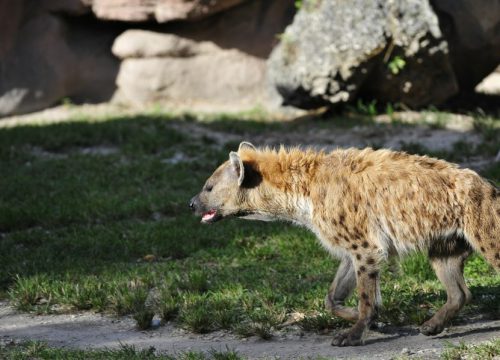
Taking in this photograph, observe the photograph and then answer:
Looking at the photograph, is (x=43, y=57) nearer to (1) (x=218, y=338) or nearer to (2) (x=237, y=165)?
(2) (x=237, y=165)

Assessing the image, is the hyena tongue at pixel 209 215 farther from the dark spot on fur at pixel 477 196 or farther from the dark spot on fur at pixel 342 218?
the dark spot on fur at pixel 477 196

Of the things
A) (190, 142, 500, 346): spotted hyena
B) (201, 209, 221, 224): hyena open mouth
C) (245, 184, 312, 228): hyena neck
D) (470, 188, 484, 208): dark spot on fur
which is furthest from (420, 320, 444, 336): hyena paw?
(201, 209, 221, 224): hyena open mouth

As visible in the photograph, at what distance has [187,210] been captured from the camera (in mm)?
7773

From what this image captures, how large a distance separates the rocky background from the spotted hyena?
5655 millimetres

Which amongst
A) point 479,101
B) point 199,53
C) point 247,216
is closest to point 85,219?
point 247,216

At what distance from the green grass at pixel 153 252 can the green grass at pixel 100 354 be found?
513mm

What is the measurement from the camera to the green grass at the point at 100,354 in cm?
447

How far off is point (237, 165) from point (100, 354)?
131 cm

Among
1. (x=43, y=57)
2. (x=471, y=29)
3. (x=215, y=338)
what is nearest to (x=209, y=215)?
(x=215, y=338)

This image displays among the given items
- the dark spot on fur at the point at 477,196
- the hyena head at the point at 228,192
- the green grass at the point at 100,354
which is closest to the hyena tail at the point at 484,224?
the dark spot on fur at the point at 477,196

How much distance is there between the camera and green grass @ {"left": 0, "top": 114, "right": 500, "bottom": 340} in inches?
211

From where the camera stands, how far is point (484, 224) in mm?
4617

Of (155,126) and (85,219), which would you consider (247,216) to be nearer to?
(85,219)

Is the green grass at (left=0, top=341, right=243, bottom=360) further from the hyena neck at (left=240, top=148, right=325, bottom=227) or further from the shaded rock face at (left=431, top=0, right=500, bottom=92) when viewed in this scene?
the shaded rock face at (left=431, top=0, right=500, bottom=92)
